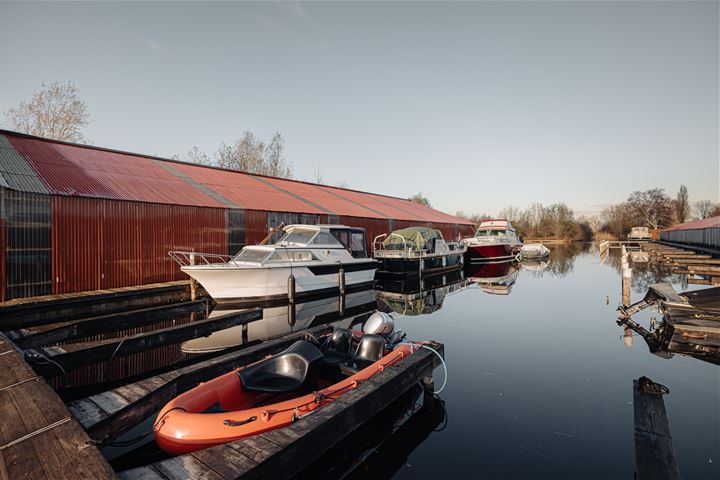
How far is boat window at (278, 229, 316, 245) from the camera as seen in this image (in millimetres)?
14102

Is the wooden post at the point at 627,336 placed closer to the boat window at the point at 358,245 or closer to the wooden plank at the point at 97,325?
the boat window at the point at 358,245

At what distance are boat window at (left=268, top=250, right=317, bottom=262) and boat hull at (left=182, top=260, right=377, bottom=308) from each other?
389 millimetres

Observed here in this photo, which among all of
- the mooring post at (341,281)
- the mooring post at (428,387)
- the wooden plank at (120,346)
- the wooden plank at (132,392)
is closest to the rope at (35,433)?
the wooden plank at (132,392)

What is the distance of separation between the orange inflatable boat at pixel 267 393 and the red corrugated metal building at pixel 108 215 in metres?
10.8

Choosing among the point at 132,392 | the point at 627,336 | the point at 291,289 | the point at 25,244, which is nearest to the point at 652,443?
the point at 132,392

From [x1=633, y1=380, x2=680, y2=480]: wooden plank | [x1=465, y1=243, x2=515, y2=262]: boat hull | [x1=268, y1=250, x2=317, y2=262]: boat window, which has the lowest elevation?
[x1=633, y1=380, x2=680, y2=480]: wooden plank

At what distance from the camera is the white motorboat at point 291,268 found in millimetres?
11898

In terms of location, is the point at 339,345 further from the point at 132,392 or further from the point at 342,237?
the point at 342,237

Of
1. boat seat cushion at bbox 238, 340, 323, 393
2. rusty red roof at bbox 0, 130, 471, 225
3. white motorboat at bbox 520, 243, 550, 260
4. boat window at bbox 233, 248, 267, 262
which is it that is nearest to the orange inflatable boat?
boat seat cushion at bbox 238, 340, 323, 393

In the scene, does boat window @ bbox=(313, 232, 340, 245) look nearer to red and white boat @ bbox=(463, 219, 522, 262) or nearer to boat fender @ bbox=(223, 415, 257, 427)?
boat fender @ bbox=(223, 415, 257, 427)

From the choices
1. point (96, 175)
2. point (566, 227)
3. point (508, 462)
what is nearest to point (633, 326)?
point (508, 462)

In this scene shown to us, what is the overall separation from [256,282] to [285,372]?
25.6 feet

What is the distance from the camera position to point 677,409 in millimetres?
5516

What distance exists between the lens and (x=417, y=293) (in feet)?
53.1
